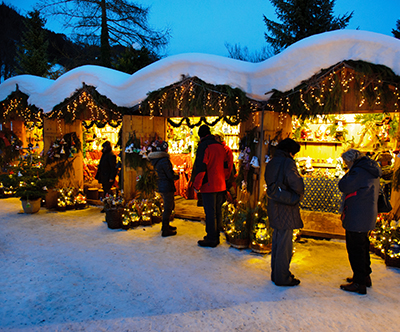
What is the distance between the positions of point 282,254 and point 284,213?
1.76 feet

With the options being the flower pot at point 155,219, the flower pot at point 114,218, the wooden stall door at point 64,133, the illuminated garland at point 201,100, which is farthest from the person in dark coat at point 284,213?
the wooden stall door at point 64,133

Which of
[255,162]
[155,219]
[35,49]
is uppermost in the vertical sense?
[35,49]

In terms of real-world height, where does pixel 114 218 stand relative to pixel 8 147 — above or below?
below

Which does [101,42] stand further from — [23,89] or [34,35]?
[23,89]

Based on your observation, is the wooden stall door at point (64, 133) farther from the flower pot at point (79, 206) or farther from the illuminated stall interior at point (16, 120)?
the flower pot at point (79, 206)

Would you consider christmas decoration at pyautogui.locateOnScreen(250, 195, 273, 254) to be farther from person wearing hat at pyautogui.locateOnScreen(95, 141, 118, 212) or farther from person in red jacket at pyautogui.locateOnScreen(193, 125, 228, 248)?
person wearing hat at pyautogui.locateOnScreen(95, 141, 118, 212)

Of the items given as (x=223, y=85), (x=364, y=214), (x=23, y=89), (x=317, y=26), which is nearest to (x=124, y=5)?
(x=23, y=89)

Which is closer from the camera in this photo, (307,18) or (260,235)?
(260,235)

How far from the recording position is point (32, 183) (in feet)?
23.5

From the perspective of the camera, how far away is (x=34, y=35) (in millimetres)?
17250

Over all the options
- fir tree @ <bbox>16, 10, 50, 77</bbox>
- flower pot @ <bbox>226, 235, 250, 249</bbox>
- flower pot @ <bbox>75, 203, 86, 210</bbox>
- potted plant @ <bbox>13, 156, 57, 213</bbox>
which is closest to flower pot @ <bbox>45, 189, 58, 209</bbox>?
→ potted plant @ <bbox>13, 156, 57, 213</bbox>

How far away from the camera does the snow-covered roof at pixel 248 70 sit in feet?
13.9

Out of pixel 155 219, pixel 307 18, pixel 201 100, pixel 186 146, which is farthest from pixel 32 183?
pixel 307 18

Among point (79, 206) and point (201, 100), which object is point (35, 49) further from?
point (201, 100)
